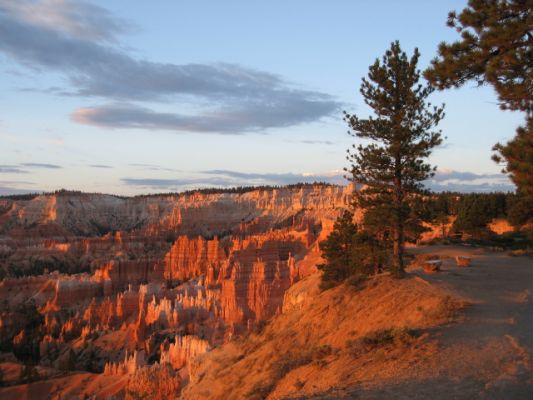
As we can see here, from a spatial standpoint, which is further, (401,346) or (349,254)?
(349,254)

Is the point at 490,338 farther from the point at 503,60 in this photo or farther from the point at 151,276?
the point at 151,276

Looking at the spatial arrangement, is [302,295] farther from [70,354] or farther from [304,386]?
[70,354]

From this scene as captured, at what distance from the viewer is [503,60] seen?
436 inches

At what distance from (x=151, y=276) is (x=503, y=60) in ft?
246

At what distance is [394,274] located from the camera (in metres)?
18.7

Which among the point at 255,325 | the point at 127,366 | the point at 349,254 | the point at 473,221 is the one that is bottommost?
the point at 127,366

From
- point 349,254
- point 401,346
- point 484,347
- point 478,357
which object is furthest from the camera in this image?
point 349,254

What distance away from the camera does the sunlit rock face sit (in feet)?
142

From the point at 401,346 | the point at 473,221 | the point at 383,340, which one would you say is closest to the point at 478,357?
the point at 401,346

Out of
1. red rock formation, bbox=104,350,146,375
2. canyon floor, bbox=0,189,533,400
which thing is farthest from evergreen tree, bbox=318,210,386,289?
red rock formation, bbox=104,350,146,375

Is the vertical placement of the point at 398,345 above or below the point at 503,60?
below

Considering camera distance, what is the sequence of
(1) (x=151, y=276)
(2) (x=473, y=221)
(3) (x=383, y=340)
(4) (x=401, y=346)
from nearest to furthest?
1. (4) (x=401, y=346)
2. (3) (x=383, y=340)
3. (2) (x=473, y=221)
4. (1) (x=151, y=276)

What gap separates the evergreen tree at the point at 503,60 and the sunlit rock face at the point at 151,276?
693 inches

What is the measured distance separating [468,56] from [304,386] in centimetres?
806
